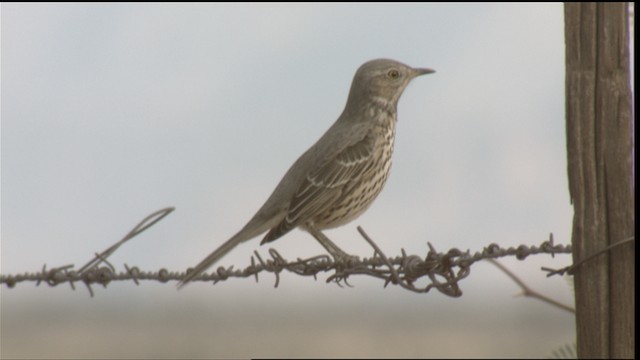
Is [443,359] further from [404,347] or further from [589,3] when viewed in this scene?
[589,3]

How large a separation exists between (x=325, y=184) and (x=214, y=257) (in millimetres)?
1467

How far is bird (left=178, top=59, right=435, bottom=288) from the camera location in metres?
8.09

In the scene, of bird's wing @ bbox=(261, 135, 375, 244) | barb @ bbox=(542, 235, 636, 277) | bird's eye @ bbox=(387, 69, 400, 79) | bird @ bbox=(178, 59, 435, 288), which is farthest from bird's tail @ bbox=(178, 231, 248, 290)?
barb @ bbox=(542, 235, 636, 277)

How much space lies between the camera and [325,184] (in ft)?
26.9

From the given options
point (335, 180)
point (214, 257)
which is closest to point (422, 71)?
point (335, 180)

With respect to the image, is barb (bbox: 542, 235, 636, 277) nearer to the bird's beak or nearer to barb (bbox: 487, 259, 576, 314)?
barb (bbox: 487, 259, 576, 314)

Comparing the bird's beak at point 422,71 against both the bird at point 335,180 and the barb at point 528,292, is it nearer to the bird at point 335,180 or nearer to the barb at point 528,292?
the bird at point 335,180

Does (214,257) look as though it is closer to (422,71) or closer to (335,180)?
(335,180)

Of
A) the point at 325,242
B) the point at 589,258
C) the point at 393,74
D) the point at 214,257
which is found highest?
the point at 393,74

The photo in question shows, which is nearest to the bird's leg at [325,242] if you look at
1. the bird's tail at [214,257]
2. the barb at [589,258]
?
the bird's tail at [214,257]

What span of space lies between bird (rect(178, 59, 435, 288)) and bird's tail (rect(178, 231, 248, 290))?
0.03 meters

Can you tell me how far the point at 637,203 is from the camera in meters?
4.21

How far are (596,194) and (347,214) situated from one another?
4.15 m

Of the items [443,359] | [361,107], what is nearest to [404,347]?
[443,359]
